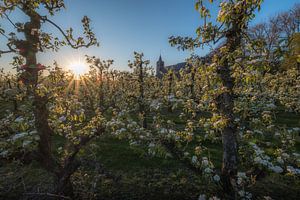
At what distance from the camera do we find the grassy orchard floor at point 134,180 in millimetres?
10414

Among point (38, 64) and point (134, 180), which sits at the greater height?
point (38, 64)

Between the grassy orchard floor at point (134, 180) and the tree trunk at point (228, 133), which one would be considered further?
the grassy orchard floor at point (134, 180)

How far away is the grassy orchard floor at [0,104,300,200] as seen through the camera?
34.2 ft

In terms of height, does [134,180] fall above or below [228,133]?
below

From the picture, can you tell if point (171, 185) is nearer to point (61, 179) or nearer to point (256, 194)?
point (256, 194)

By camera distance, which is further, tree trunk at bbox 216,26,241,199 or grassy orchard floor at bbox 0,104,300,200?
grassy orchard floor at bbox 0,104,300,200

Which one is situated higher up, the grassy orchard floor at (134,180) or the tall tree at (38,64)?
the tall tree at (38,64)

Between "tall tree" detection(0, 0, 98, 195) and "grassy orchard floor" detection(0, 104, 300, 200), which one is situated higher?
"tall tree" detection(0, 0, 98, 195)

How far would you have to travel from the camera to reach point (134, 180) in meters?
11.5

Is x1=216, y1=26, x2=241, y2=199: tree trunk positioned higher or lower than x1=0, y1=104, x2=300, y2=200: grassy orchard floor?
higher

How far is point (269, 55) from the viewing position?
14.5ft

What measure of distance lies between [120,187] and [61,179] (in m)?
3.28

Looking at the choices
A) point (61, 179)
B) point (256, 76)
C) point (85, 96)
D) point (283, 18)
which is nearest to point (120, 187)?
point (61, 179)

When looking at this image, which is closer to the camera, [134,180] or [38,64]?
[38,64]
